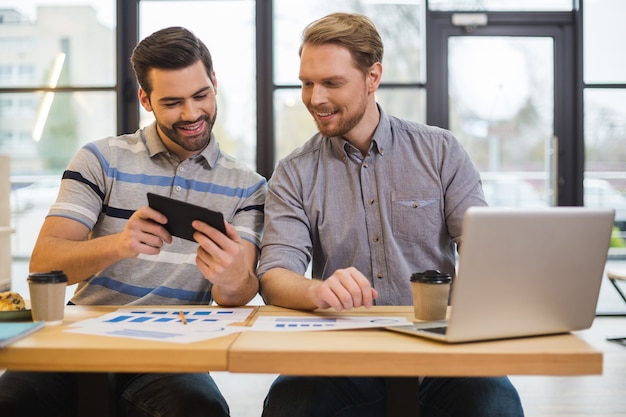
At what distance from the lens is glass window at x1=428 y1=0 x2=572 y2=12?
17.7 feet

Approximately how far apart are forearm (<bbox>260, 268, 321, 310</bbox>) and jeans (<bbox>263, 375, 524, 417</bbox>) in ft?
0.59

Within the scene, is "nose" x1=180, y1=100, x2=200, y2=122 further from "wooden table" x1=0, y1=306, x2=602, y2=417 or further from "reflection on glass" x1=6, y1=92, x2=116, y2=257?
"reflection on glass" x1=6, y1=92, x2=116, y2=257

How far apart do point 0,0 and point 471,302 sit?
215 inches

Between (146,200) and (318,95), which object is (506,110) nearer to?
(318,95)

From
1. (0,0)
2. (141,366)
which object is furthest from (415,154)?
(0,0)

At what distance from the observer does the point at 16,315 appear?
1438 mm

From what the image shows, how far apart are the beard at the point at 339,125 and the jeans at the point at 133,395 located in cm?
81

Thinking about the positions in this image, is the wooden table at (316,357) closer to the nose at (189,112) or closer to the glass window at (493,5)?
the nose at (189,112)

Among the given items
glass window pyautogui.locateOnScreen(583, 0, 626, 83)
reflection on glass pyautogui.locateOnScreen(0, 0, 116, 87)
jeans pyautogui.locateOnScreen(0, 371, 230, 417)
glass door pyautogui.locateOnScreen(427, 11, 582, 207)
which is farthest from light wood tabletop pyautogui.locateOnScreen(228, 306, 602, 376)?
glass window pyautogui.locateOnScreen(583, 0, 626, 83)

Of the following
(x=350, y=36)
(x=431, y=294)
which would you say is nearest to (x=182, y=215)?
(x=431, y=294)

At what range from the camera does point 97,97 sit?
212 inches

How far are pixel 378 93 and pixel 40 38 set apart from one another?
2.78 meters

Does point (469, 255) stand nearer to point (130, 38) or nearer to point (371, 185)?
point (371, 185)

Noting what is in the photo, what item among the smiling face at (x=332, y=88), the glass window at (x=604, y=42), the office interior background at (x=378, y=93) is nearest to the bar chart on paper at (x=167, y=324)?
the smiling face at (x=332, y=88)
